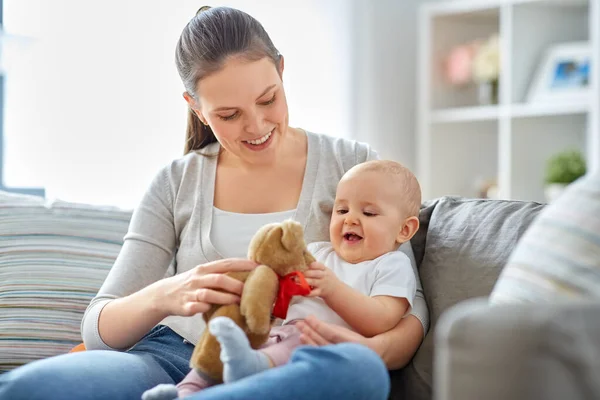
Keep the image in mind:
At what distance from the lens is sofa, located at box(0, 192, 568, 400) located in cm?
158

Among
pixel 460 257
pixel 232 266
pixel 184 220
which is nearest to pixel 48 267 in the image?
pixel 184 220

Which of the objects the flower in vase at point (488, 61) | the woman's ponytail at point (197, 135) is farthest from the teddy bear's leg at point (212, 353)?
the flower in vase at point (488, 61)

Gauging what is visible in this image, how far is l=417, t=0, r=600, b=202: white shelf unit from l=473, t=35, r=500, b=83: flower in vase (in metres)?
0.08

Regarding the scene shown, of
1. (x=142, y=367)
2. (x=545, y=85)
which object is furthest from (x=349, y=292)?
(x=545, y=85)

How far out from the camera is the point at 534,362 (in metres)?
0.94

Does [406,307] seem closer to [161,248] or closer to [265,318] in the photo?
→ [265,318]

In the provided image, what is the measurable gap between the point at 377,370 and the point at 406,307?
33 centimetres

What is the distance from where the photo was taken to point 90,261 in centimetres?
198

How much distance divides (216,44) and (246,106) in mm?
141

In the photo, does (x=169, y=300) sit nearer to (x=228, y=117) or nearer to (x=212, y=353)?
(x=212, y=353)

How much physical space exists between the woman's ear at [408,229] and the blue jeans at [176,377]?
42 centimetres

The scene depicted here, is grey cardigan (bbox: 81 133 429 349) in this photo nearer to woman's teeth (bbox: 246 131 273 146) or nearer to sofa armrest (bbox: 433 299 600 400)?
woman's teeth (bbox: 246 131 273 146)

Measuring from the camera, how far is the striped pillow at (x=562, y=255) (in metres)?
1.10

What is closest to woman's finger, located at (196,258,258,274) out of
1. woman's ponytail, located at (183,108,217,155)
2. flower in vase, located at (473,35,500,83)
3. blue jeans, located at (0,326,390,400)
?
blue jeans, located at (0,326,390,400)
